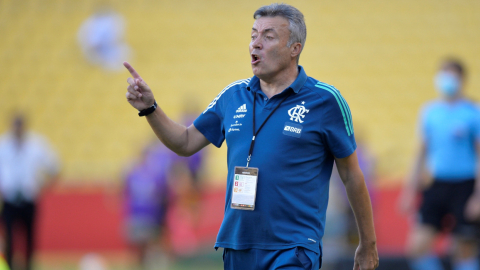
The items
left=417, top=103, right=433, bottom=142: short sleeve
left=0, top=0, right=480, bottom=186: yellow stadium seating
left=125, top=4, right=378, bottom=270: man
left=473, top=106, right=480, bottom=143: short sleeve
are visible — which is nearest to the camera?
left=125, top=4, right=378, bottom=270: man

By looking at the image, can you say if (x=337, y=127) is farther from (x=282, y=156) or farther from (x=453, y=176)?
(x=453, y=176)

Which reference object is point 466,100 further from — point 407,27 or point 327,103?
point 407,27

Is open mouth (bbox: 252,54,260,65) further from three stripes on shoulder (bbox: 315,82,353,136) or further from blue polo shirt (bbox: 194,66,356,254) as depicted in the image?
three stripes on shoulder (bbox: 315,82,353,136)

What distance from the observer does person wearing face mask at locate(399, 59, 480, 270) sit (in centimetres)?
663

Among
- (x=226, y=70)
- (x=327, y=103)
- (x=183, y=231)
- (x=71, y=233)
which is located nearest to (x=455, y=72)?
(x=327, y=103)

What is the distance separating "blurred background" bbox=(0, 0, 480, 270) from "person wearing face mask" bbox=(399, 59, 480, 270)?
4.85m

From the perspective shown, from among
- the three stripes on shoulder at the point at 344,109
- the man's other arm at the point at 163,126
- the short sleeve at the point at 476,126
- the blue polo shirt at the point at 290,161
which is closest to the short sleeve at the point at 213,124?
the man's other arm at the point at 163,126

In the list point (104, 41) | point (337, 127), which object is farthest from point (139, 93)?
point (104, 41)

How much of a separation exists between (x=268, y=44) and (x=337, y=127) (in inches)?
22.9

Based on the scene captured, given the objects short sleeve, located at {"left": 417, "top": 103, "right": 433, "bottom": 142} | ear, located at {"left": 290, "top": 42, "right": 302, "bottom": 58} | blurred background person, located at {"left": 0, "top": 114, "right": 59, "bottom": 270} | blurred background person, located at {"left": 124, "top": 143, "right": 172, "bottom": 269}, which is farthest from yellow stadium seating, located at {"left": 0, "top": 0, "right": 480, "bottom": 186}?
ear, located at {"left": 290, "top": 42, "right": 302, "bottom": 58}

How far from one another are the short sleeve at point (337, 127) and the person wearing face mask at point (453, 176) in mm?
3726

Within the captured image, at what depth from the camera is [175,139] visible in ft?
11.8

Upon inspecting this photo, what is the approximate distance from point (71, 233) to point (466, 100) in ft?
28.1

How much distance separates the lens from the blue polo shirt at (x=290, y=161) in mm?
3242
